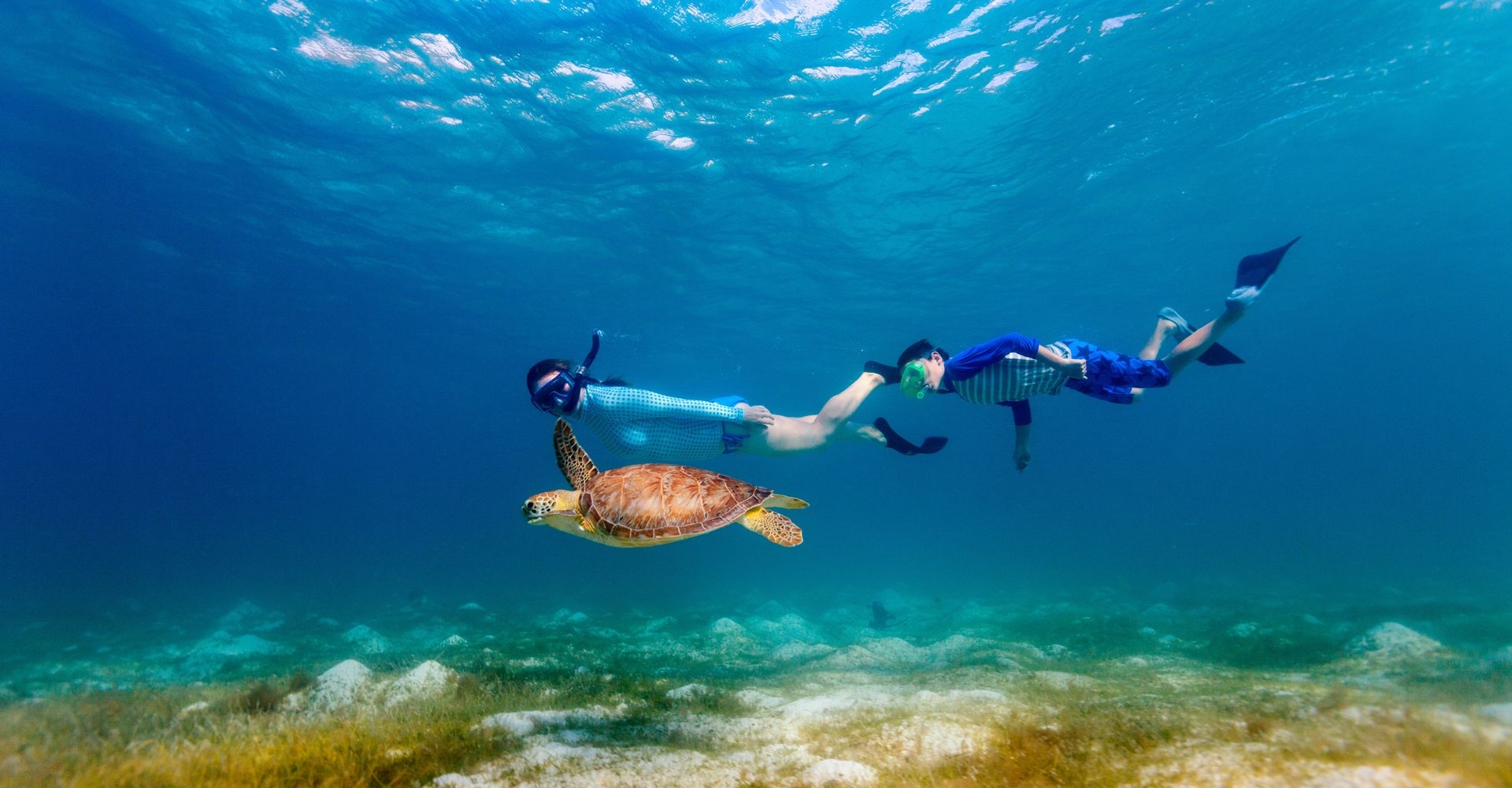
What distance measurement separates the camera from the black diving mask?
692cm

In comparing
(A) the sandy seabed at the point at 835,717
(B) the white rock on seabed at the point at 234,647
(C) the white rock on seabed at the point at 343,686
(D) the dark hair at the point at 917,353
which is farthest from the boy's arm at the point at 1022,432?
(B) the white rock on seabed at the point at 234,647

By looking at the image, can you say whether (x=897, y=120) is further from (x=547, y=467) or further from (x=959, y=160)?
(x=547, y=467)

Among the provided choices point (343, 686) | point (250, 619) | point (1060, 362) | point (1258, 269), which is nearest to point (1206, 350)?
point (1258, 269)

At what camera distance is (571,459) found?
502cm

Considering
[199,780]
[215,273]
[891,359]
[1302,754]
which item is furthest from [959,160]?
[215,273]

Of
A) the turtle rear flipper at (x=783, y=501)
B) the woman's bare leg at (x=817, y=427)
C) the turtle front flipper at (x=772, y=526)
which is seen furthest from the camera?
the woman's bare leg at (x=817, y=427)

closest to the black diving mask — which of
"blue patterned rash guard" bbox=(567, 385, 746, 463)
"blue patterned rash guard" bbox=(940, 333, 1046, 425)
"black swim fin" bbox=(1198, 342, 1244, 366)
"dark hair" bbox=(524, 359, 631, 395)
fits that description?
"dark hair" bbox=(524, 359, 631, 395)

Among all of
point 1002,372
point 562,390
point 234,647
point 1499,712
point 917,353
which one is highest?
point 917,353

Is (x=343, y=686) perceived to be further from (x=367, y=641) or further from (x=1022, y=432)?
(x=1022, y=432)

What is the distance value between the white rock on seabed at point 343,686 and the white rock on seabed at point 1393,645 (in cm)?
1069

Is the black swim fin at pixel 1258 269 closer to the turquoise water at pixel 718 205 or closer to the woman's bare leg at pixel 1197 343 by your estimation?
the woman's bare leg at pixel 1197 343

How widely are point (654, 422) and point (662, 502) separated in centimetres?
361

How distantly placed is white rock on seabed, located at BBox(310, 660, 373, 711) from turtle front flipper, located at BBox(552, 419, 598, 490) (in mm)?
2533

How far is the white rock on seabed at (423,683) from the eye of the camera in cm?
511
